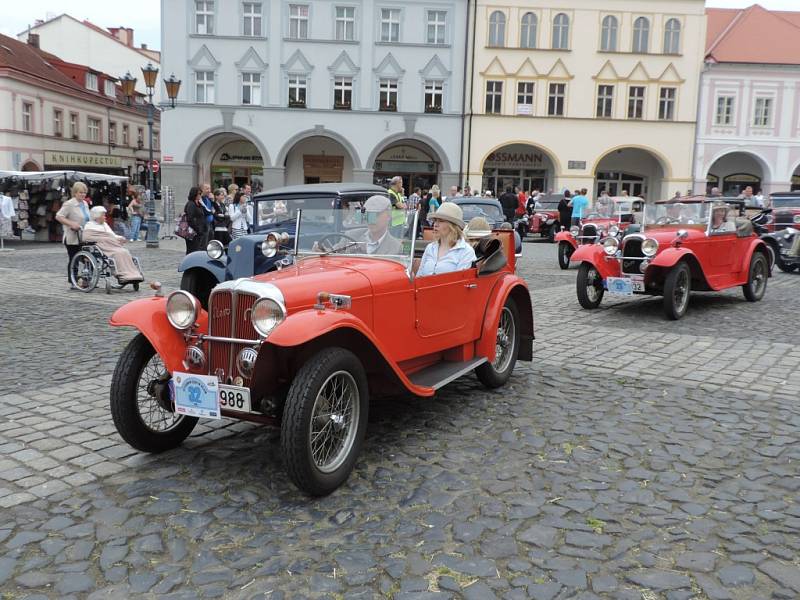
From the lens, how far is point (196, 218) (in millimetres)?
14047

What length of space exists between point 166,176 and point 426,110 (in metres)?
12.7

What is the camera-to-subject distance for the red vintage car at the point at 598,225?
50.5 ft

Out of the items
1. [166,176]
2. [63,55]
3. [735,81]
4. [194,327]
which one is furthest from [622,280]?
[63,55]

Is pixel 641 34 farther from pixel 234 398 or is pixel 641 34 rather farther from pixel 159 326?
pixel 234 398

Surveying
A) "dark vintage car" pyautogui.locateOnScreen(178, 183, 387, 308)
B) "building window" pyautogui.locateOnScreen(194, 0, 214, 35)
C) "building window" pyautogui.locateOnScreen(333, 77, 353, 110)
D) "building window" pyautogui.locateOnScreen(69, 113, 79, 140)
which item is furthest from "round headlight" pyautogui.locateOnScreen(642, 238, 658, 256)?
"building window" pyautogui.locateOnScreen(69, 113, 79, 140)

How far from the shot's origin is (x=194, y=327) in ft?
13.6

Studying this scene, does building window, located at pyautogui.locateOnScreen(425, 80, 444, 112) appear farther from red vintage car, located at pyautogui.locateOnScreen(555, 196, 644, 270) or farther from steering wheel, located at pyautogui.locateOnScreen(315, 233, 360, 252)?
steering wheel, located at pyautogui.locateOnScreen(315, 233, 360, 252)

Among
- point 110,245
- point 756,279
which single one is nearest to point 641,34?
point 756,279

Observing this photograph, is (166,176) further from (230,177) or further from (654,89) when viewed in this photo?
(654,89)

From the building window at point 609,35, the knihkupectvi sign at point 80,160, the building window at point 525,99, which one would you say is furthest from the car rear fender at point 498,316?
the knihkupectvi sign at point 80,160

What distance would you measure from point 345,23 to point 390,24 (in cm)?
211

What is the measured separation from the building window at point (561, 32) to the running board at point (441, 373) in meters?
31.9

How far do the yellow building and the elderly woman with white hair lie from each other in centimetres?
2451

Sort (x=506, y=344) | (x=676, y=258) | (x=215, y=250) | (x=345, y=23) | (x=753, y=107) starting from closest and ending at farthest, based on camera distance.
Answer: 1. (x=506, y=344)
2. (x=215, y=250)
3. (x=676, y=258)
4. (x=345, y=23)
5. (x=753, y=107)
